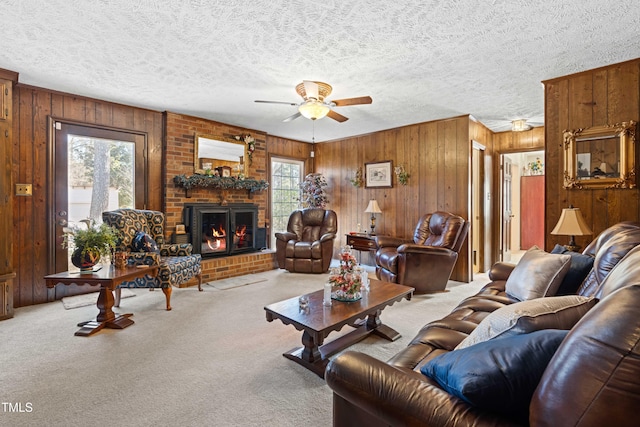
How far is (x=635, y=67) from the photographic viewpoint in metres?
2.73

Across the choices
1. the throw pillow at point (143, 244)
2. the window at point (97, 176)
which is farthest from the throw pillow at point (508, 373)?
the window at point (97, 176)

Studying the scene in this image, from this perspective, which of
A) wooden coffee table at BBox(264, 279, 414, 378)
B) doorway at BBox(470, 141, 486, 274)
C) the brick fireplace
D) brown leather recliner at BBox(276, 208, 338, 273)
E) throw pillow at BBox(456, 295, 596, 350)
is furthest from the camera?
brown leather recliner at BBox(276, 208, 338, 273)

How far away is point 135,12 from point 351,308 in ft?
8.30

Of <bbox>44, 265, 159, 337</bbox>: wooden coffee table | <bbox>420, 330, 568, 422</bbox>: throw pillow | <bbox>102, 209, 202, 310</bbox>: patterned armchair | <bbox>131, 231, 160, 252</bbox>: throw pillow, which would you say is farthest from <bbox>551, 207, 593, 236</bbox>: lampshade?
<bbox>131, 231, 160, 252</bbox>: throw pillow

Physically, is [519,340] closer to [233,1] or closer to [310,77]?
[233,1]

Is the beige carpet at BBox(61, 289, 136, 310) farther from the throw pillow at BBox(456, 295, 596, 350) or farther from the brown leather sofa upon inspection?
the throw pillow at BBox(456, 295, 596, 350)

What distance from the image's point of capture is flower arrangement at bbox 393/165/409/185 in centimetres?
518

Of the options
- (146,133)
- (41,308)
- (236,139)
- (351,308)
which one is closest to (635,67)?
(351,308)

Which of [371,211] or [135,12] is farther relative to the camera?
[371,211]

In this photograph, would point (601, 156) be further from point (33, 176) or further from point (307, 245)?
point (33, 176)

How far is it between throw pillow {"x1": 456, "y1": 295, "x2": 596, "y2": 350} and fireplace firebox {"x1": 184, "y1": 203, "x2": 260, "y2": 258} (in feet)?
14.1

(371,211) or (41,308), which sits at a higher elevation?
(371,211)

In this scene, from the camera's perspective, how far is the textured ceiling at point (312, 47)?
206 cm

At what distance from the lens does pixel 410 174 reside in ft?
16.9
